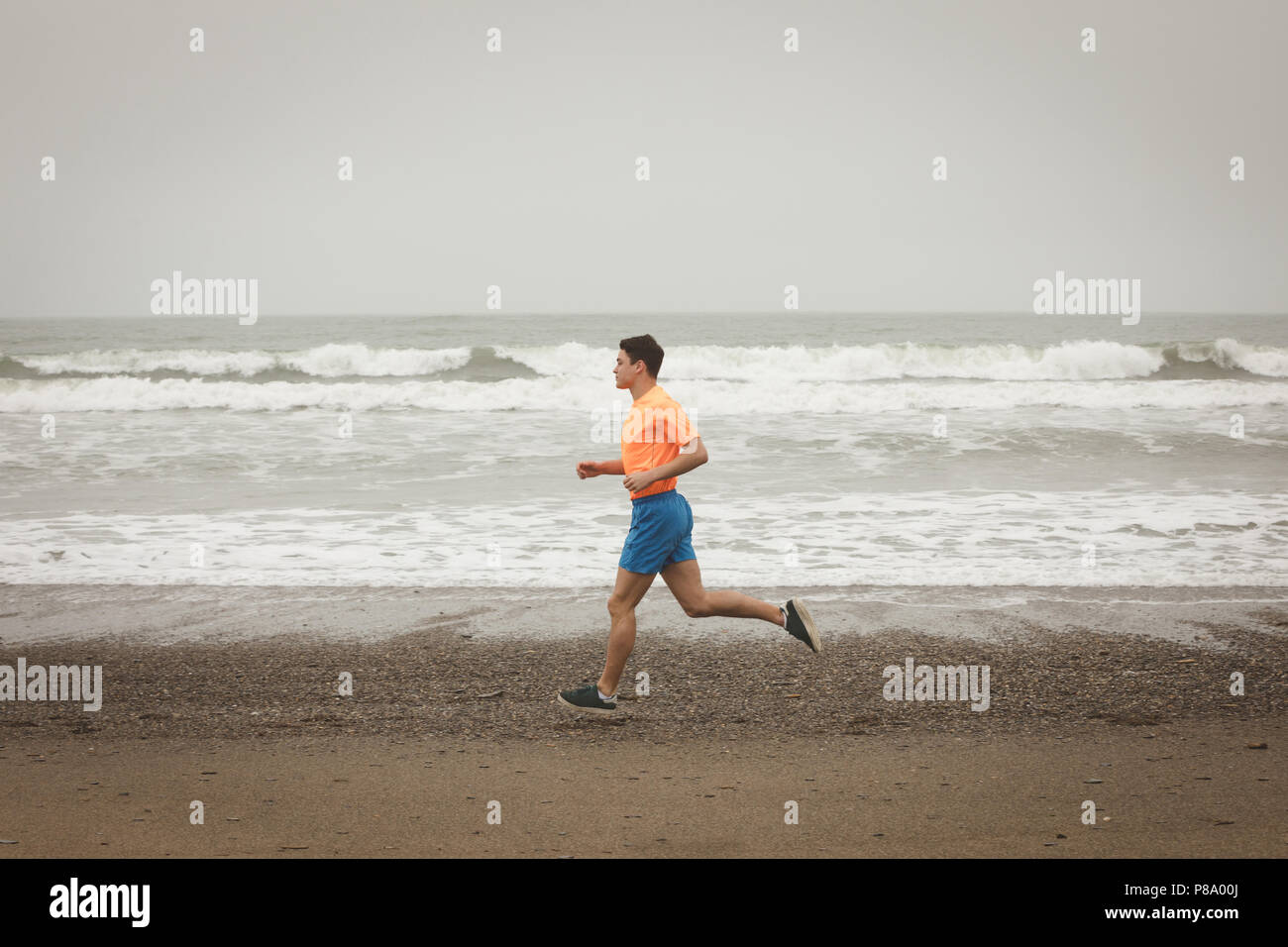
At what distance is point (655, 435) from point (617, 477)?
28.6 feet

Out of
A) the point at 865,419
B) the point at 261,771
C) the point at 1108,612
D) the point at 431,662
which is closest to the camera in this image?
the point at 261,771

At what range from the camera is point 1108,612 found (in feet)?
22.3

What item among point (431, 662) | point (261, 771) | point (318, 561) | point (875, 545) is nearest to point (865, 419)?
point (875, 545)

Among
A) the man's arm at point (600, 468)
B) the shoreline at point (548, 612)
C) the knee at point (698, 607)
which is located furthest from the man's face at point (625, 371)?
the shoreline at point (548, 612)


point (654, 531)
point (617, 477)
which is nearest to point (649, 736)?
point (654, 531)

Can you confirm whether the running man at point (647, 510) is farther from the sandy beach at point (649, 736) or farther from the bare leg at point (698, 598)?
the sandy beach at point (649, 736)

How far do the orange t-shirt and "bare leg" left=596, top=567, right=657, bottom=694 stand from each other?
412 millimetres

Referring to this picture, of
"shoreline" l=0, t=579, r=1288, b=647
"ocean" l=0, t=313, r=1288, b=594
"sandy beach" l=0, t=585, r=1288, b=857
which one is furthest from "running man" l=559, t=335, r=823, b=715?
"ocean" l=0, t=313, r=1288, b=594

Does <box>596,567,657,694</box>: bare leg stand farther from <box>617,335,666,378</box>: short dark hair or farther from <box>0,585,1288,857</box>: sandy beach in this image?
<box>617,335,666,378</box>: short dark hair

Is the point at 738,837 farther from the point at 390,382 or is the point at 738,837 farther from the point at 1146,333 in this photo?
the point at 1146,333

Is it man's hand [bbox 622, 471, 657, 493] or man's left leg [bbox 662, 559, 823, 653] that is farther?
man's left leg [bbox 662, 559, 823, 653]

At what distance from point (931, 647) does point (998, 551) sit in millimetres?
3198

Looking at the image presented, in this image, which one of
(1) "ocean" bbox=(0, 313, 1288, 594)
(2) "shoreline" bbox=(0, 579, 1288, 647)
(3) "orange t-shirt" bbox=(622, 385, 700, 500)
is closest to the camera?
(3) "orange t-shirt" bbox=(622, 385, 700, 500)

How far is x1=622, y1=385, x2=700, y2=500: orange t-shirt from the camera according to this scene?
15.6 ft
